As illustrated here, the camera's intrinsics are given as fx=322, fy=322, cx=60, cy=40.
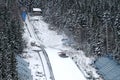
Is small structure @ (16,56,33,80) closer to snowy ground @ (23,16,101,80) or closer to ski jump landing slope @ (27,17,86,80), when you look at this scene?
snowy ground @ (23,16,101,80)

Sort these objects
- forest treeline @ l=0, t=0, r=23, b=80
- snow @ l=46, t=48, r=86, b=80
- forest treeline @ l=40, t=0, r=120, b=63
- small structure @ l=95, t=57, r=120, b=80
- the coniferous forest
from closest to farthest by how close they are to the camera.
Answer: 1. forest treeline @ l=0, t=0, r=23, b=80
2. small structure @ l=95, t=57, r=120, b=80
3. snow @ l=46, t=48, r=86, b=80
4. the coniferous forest
5. forest treeline @ l=40, t=0, r=120, b=63

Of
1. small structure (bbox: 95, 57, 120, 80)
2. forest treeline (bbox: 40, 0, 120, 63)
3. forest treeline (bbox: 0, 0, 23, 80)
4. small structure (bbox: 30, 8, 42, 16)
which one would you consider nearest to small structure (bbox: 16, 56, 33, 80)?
forest treeline (bbox: 0, 0, 23, 80)

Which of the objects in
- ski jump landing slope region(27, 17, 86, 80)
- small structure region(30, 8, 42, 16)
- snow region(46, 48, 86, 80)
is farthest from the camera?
small structure region(30, 8, 42, 16)

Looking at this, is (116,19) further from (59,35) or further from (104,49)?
(59,35)

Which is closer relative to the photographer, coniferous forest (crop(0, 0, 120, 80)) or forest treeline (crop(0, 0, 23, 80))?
forest treeline (crop(0, 0, 23, 80))

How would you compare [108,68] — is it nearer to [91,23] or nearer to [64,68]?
[64,68]
